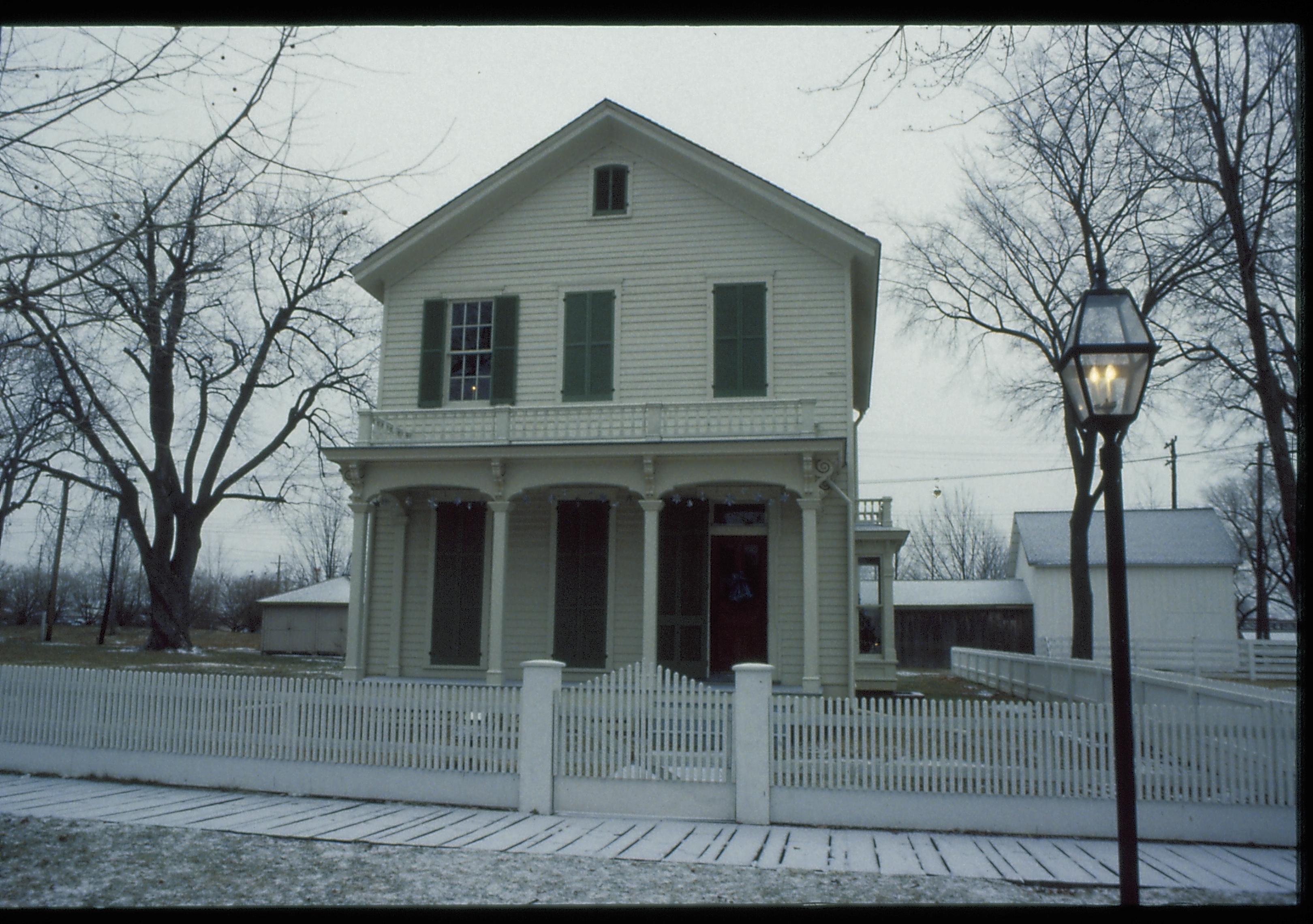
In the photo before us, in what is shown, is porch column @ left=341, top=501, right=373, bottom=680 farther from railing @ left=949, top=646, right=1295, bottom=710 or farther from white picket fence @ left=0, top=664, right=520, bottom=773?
railing @ left=949, top=646, right=1295, bottom=710

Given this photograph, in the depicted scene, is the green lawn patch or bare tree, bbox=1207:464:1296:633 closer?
the green lawn patch

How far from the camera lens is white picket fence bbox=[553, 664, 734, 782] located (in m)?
8.71

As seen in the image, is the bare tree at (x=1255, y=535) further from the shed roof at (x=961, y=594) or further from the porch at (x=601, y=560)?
the porch at (x=601, y=560)

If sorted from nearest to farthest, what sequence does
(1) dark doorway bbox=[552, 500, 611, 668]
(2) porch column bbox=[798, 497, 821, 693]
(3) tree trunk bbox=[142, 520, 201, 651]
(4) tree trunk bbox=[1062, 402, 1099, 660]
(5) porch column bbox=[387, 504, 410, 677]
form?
(2) porch column bbox=[798, 497, 821, 693], (1) dark doorway bbox=[552, 500, 611, 668], (5) porch column bbox=[387, 504, 410, 677], (4) tree trunk bbox=[1062, 402, 1099, 660], (3) tree trunk bbox=[142, 520, 201, 651]

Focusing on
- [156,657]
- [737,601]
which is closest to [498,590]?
[737,601]

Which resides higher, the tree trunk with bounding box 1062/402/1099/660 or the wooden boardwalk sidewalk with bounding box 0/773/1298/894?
the tree trunk with bounding box 1062/402/1099/660

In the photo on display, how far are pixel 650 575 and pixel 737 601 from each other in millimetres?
A: 1745

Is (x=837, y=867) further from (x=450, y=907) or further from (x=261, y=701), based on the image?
(x=261, y=701)

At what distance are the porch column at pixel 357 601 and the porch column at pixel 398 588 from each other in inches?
19.5

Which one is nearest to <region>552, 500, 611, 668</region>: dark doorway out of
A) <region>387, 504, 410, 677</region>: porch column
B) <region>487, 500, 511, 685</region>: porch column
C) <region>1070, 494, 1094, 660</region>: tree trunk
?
<region>487, 500, 511, 685</region>: porch column

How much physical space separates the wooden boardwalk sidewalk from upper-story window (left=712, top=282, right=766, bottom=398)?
26.9 ft

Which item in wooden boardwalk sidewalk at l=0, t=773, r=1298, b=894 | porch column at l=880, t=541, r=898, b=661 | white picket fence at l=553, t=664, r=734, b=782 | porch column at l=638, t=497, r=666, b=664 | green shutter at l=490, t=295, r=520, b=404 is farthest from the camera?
porch column at l=880, t=541, r=898, b=661

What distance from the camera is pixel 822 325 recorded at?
15.4m

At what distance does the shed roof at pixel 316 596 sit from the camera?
3884 cm
